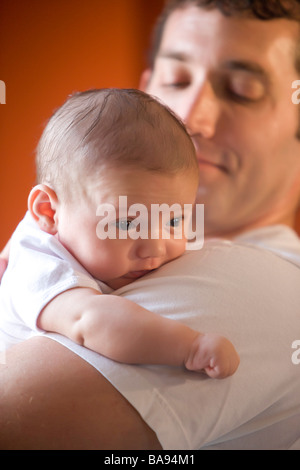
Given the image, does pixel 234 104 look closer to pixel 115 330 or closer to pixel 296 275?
pixel 296 275

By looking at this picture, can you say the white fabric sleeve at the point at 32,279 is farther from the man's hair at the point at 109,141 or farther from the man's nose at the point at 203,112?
the man's nose at the point at 203,112

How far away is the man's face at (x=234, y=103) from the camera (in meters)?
1.61

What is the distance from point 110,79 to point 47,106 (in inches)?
14.3

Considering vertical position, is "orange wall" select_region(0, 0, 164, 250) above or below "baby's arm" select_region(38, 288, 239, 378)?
above

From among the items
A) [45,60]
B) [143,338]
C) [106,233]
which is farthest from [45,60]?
[143,338]

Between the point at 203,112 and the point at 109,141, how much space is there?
661mm

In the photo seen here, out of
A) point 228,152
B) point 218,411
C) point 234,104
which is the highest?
point 234,104

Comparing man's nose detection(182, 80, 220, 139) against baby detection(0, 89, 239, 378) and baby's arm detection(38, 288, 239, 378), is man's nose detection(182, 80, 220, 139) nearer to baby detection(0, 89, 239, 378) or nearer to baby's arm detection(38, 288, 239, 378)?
baby detection(0, 89, 239, 378)

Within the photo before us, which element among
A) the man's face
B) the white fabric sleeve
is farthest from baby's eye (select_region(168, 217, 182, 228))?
the man's face

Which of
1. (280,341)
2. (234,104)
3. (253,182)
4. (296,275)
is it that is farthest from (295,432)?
(234,104)

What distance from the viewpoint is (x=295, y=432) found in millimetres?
1074

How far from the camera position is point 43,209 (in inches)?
42.9

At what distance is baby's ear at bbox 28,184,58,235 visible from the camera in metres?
1.08

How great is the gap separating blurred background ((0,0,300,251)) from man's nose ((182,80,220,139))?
1.89 feet
